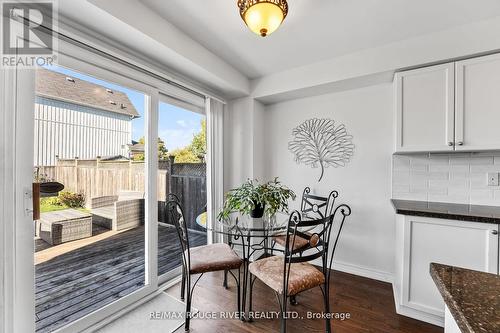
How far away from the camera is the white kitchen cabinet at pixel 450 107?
1.86 meters

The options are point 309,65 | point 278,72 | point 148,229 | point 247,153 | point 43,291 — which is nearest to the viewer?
point 43,291

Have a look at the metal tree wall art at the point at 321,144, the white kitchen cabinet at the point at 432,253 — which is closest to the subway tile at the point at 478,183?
the white kitchen cabinet at the point at 432,253

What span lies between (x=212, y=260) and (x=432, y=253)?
70.4 inches

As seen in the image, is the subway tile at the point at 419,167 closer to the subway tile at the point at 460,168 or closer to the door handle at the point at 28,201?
the subway tile at the point at 460,168

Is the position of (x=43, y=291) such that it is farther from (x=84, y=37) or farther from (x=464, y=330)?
(x=464, y=330)

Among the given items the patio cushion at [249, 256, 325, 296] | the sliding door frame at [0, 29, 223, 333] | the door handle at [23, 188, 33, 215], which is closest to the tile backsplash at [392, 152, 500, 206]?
the patio cushion at [249, 256, 325, 296]

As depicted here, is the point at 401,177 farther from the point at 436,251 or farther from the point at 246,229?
the point at 246,229

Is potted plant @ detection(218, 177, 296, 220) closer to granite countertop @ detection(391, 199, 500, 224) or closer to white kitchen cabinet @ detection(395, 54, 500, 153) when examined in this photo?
granite countertop @ detection(391, 199, 500, 224)

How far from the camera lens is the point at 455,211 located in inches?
72.0

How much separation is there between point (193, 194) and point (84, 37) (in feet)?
6.03

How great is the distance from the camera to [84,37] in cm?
165

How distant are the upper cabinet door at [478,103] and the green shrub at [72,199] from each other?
3164mm

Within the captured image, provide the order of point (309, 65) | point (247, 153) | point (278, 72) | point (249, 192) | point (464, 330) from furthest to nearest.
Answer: point (247, 153) → point (278, 72) → point (309, 65) → point (249, 192) → point (464, 330)

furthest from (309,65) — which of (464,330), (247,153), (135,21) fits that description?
(464,330)
